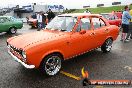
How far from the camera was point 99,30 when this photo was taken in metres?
7.50

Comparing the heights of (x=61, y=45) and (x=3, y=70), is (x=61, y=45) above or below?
above

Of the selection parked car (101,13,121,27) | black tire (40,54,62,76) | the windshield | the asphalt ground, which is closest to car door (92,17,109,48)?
the asphalt ground

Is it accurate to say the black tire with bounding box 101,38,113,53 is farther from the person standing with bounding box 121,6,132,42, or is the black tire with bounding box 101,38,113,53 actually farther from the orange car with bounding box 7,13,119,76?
the person standing with bounding box 121,6,132,42

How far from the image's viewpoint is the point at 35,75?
19.4ft

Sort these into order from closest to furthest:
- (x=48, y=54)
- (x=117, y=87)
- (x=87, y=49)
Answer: (x=117, y=87) → (x=48, y=54) → (x=87, y=49)

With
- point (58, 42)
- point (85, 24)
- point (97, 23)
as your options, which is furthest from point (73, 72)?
point (97, 23)

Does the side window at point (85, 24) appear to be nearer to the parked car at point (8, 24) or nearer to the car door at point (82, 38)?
the car door at point (82, 38)

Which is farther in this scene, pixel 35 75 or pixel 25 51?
pixel 35 75

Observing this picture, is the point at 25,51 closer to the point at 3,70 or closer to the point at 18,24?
the point at 3,70

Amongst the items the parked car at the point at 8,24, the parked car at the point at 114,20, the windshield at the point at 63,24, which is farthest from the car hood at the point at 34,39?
the parked car at the point at 114,20

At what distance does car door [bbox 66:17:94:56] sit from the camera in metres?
6.35

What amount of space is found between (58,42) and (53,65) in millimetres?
664

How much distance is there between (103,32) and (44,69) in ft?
10.0

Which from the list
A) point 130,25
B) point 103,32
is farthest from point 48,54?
point 130,25
